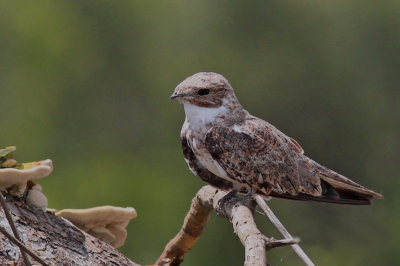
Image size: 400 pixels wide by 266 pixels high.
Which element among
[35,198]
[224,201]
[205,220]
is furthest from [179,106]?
[35,198]

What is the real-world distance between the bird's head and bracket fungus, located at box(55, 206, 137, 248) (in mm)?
521

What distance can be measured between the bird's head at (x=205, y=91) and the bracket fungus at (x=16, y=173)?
2.26 feet

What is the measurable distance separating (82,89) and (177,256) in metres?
5.77

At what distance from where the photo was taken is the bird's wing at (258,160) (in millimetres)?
3055

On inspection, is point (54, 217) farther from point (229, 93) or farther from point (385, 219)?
point (385, 219)

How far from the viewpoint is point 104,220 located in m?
2.63

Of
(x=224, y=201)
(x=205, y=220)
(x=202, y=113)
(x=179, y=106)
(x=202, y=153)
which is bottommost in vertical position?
(x=179, y=106)

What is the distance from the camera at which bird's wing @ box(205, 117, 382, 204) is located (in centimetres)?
305

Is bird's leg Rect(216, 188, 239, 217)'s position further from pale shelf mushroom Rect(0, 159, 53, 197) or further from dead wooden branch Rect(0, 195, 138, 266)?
pale shelf mushroom Rect(0, 159, 53, 197)

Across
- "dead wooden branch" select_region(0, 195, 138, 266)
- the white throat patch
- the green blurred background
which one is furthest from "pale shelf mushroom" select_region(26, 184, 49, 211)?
the green blurred background

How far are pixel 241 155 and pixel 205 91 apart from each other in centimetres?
21

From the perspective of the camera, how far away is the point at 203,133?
3.11 metres

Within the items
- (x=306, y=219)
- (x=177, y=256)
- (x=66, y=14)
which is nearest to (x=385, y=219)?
(x=306, y=219)

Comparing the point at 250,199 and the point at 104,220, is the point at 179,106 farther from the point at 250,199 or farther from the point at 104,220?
the point at 104,220
